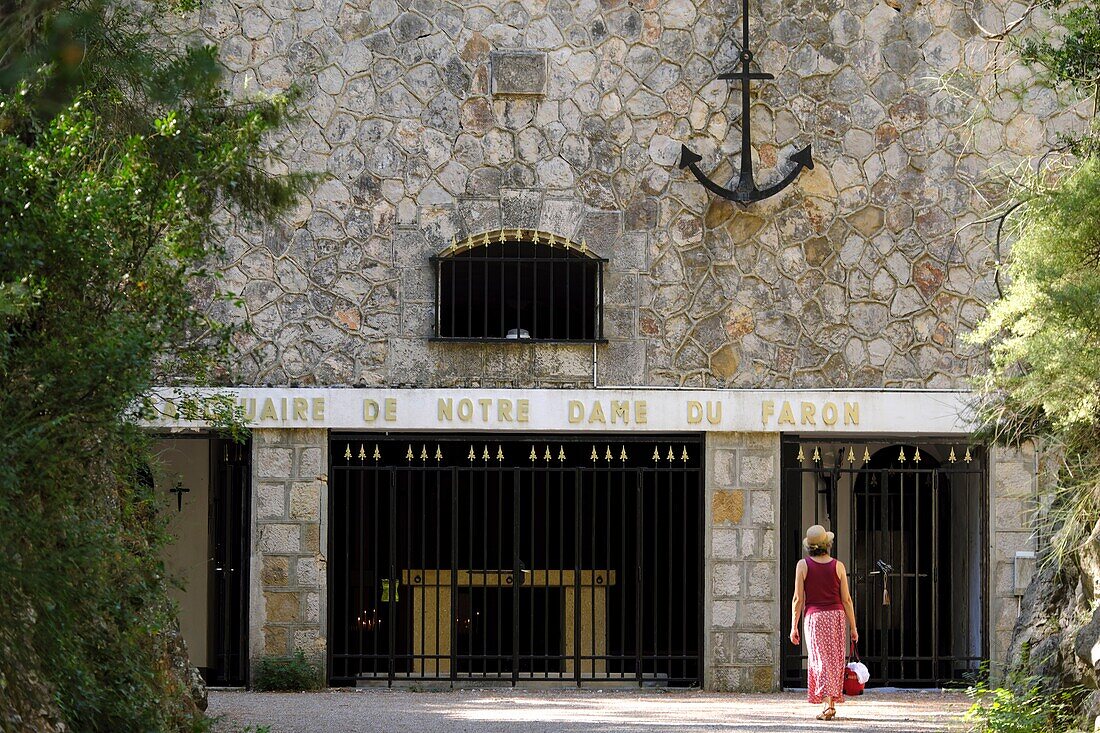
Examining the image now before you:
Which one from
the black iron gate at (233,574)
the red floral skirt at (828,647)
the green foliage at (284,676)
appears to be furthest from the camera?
Answer: the black iron gate at (233,574)

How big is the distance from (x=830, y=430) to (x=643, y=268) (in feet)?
6.85

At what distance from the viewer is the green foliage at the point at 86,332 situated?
6.91 meters

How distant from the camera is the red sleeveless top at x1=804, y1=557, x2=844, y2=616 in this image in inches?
455

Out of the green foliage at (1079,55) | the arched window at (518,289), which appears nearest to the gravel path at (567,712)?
the arched window at (518,289)

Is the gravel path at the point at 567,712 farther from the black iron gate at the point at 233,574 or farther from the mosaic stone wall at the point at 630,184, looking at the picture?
the mosaic stone wall at the point at 630,184

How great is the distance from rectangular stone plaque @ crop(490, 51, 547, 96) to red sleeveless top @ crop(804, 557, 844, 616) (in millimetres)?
4814

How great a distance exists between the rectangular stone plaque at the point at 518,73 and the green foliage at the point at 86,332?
5.30 meters

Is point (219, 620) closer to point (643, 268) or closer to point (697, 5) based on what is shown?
point (643, 268)

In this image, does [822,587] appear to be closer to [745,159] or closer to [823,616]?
[823,616]

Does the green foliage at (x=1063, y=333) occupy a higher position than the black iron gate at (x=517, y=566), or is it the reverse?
the green foliage at (x=1063, y=333)

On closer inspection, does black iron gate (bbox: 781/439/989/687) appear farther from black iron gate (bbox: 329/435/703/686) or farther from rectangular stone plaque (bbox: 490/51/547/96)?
rectangular stone plaque (bbox: 490/51/547/96)

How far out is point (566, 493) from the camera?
60.0ft

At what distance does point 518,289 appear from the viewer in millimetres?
13867

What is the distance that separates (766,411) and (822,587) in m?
2.57
